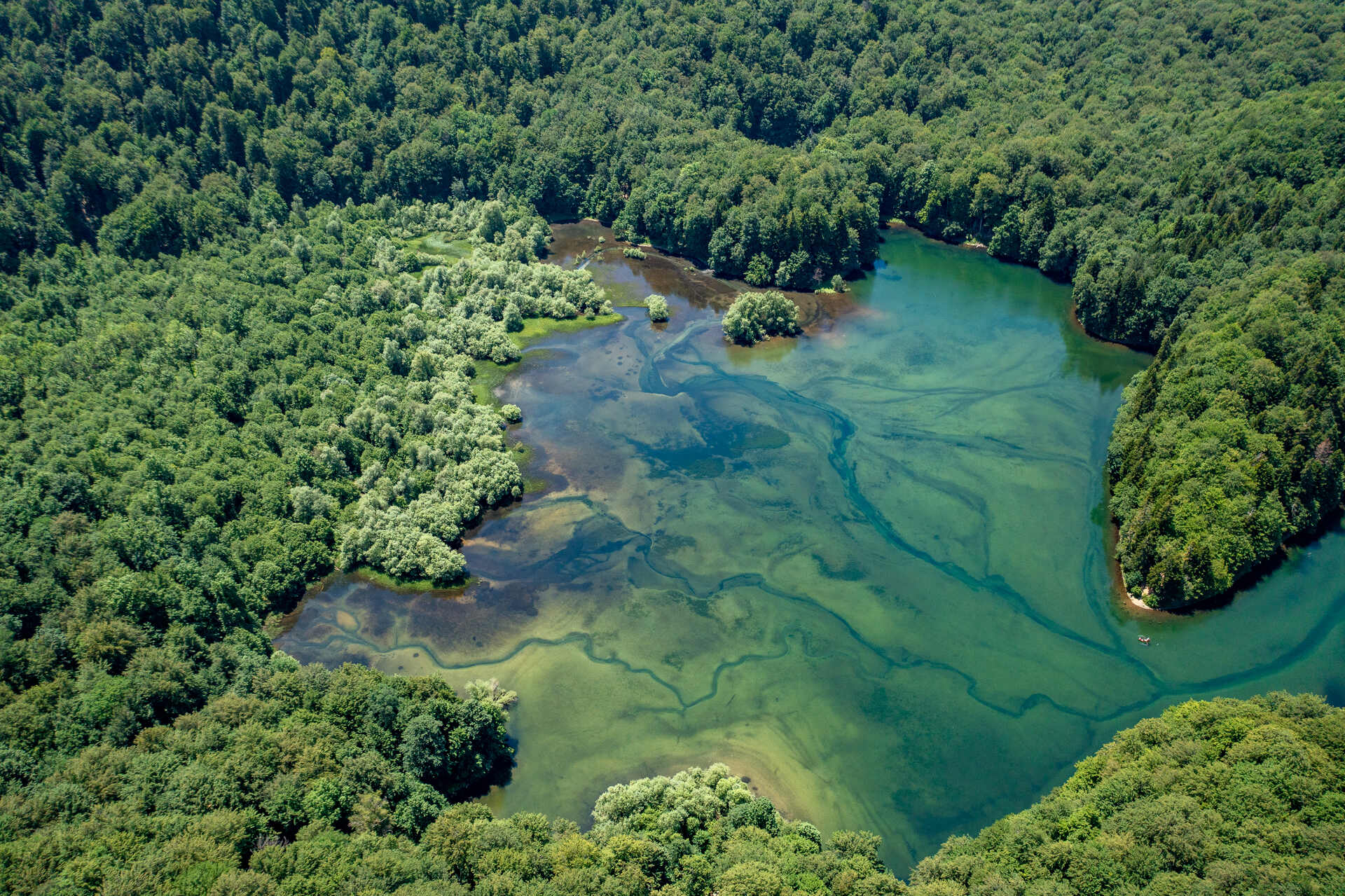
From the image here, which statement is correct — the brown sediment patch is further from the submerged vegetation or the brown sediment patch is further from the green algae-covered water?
the green algae-covered water

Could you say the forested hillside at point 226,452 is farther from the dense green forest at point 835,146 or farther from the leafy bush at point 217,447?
the dense green forest at point 835,146

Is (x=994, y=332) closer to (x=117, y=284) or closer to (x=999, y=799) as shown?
(x=999, y=799)

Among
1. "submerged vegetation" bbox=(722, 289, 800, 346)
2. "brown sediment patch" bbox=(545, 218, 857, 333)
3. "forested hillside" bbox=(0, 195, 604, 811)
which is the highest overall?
"submerged vegetation" bbox=(722, 289, 800, 346)

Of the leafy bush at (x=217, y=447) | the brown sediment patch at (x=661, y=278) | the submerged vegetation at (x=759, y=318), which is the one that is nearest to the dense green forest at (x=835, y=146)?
the brown sediment patch at (x=661, y=278)

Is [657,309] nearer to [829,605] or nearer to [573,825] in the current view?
[829,605]

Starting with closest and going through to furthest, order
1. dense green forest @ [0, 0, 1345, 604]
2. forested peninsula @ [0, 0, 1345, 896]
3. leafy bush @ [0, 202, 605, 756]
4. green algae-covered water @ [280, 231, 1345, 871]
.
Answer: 1. forested peninsula @ [0, 0, 1345, 896]
2. leafy bush @ [0, 202, 605, 756]
3. green algae-covered water @ [280, 231, 1345, 871]
4. dense green forest @ [0, 0, 1345, 604]

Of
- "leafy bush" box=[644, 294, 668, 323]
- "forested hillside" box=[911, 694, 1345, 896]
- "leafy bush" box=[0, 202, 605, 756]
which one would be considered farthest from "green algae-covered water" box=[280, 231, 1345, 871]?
"leafy bush" box=[644, 294, 668, 323]

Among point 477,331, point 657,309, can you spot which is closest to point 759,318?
point 657,309
